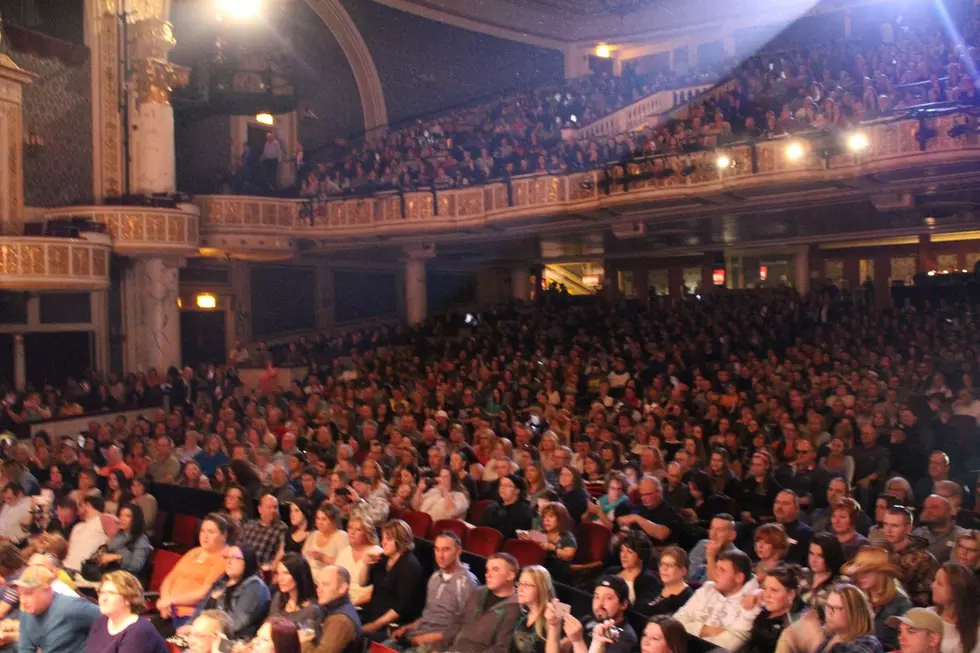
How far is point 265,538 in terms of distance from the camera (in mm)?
6355

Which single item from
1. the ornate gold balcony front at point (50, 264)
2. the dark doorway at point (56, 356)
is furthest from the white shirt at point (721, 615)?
the dark doorway at point (56, 356)

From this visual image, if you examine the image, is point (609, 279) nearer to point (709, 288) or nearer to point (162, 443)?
point (709, 288)

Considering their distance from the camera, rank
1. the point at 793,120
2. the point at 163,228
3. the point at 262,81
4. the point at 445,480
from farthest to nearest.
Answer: the point at 262,81 → the point at 163,228 → the point at 793,120 → the point at 445,480

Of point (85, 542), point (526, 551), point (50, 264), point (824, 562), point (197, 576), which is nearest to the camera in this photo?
point (824, 562)

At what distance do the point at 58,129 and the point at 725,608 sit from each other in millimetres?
14890

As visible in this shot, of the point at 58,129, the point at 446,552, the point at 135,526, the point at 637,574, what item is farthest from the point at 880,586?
the point at 58,129

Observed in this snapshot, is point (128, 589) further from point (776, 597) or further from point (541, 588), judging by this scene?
point (776, 597)

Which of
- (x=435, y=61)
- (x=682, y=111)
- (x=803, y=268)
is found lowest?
(x=803, y=268)

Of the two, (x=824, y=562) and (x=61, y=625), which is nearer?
(x=824, y=562)

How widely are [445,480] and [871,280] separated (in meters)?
14.4

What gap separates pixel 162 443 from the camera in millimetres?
9398

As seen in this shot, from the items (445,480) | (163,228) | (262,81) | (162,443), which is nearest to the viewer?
(445,480)

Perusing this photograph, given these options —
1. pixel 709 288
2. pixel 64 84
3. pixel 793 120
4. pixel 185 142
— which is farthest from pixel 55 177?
pixel 709 288

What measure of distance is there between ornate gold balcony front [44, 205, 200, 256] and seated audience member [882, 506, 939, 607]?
13569mm
